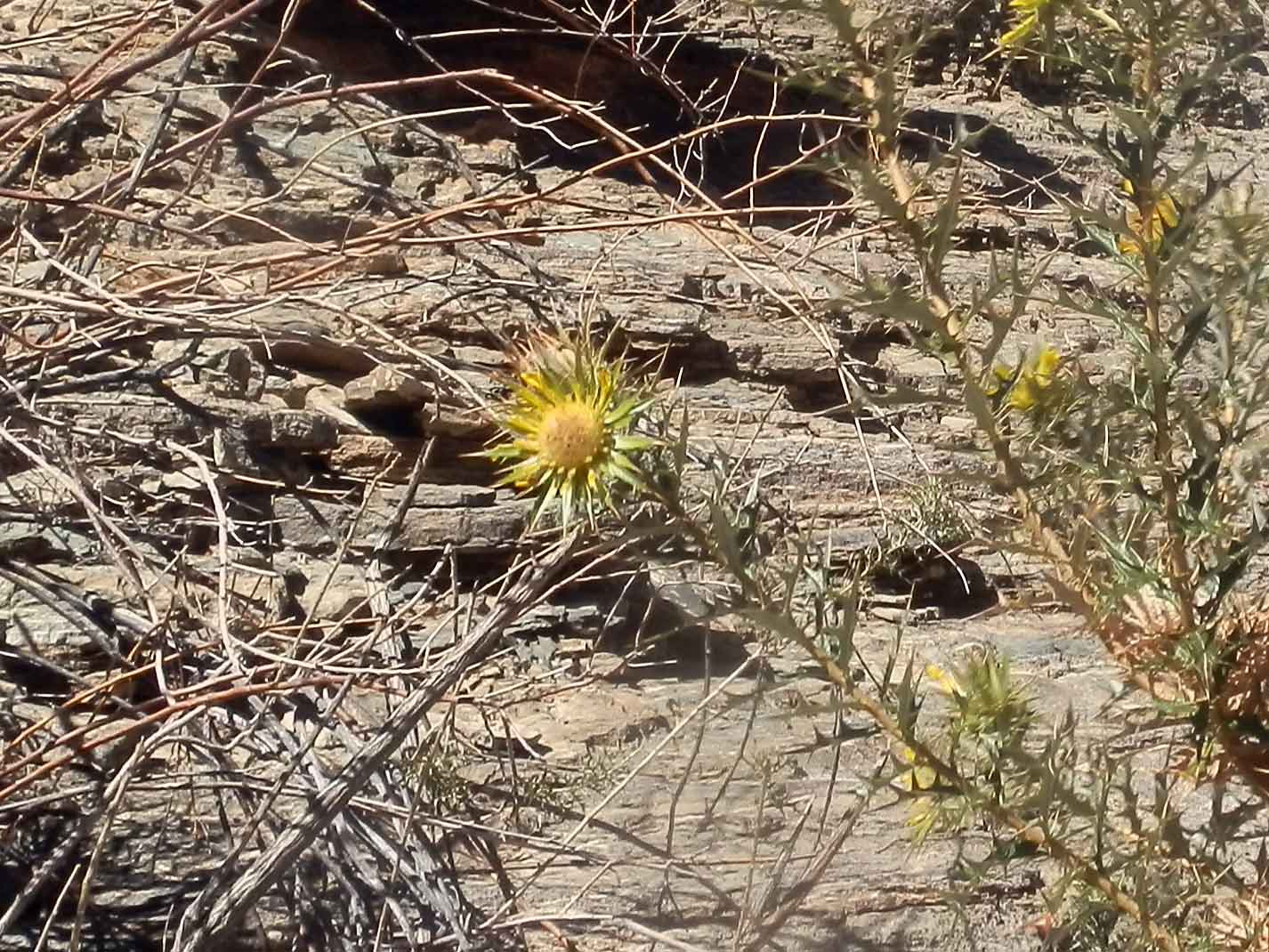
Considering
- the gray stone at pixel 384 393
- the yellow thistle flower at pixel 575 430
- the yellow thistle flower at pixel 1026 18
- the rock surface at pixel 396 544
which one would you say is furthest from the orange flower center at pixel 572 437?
the gray stone at pixel 384 393

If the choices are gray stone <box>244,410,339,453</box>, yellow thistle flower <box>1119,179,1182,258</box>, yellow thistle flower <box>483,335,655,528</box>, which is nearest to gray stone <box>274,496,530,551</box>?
gray stone <box>244,410,339,453</box>

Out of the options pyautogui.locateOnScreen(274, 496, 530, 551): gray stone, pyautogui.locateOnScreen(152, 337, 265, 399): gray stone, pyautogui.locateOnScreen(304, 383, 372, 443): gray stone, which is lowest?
pyautogui.locateOnScreen(274, 496, 530, 551): gray stone

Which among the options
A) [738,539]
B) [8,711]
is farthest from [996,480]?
[8,711]

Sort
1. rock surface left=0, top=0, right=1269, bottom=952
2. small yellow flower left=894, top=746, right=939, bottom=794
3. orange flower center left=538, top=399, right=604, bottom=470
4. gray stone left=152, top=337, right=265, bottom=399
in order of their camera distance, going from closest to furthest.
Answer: orange flower center left=538, top=399, right=604, bottom=470 < small yellow flower left=894, top=746, right=939, bottom=794 < rock surface left=0, top=0, right=1269, bottom=952 < gray stone left=152, top=337, right=265, bottom=399

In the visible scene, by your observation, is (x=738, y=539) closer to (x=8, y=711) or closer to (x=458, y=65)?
(x=8, y=711)

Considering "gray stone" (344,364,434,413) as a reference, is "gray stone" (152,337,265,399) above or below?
above

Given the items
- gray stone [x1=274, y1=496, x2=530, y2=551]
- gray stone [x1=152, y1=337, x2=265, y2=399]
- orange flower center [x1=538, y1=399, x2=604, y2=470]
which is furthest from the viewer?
gray stone [x1=152, y1=337, x2=265, y2=399]

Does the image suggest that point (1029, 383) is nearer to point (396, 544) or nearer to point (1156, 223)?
point (1156, 223)

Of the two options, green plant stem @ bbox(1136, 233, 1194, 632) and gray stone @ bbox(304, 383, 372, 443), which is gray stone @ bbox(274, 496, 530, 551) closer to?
gray stone @ bbox(304, 383, 372, 443)

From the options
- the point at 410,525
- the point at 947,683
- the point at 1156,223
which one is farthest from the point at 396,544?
the point at 1156,223

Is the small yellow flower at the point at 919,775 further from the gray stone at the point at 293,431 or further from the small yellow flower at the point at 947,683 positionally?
the gray stone at the point at 293,431
